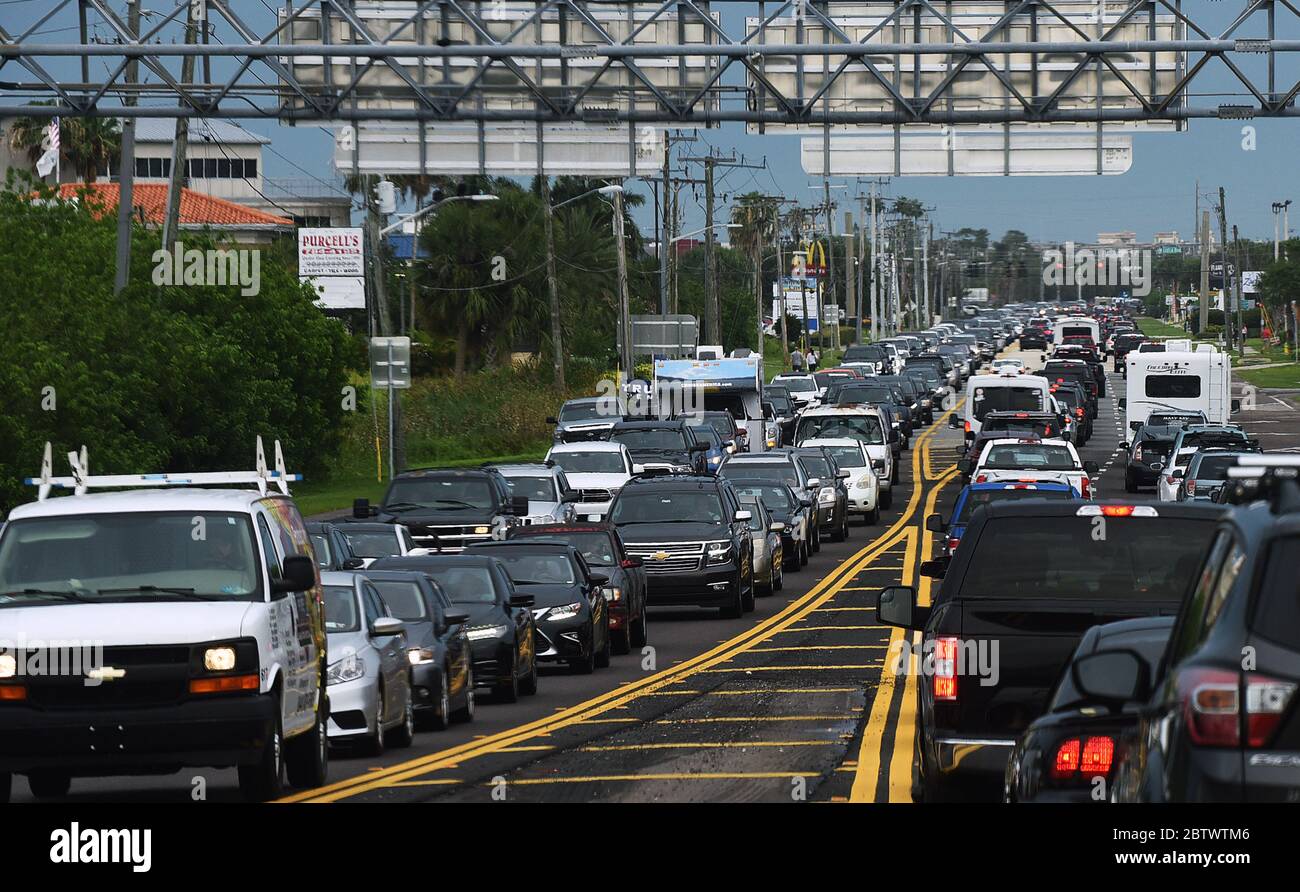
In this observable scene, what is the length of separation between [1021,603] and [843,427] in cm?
4132

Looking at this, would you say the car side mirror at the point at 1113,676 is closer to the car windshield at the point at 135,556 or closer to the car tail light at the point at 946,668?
the car tail light at the point at 946,668

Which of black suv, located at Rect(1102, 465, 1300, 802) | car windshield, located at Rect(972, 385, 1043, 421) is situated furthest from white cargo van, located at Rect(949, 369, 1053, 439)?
black suv, located at Rect(1102, 465, 1300, 802)

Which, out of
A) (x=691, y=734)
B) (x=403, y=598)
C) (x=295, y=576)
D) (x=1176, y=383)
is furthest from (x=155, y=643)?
(x=1176, y=383)

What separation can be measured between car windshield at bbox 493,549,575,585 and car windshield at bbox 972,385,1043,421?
1302 inches

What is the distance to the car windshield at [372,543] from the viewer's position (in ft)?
93.8

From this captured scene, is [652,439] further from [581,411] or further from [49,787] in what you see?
[49,787]

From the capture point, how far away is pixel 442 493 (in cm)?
3388

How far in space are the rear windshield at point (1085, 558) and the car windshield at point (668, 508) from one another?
63.4 feet

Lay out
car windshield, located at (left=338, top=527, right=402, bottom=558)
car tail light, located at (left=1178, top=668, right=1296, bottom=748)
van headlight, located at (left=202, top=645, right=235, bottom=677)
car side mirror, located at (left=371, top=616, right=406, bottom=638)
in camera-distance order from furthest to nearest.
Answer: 1. car windshield, located at (left=338, top=527, right=402, bottom=558)
2. car side mirror, located at (left=371, top=616, right=406, bottom=638)
3. van headlight, located at (left=202, top=645, right=235, bottom=677)
4. car tail light, located at (left=1178, top=668, right=1296, bottom=748)

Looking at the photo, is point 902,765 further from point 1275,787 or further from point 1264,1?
point 1264,1

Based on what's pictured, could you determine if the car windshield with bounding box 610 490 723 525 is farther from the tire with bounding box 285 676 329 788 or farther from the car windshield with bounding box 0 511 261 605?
the car windshield with bounding box 0 511 261 605

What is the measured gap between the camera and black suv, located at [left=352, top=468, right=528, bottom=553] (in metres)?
Answer: 32.9

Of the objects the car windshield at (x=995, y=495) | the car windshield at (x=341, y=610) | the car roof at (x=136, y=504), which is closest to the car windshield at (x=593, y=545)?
the car windshield at (x=995, y=495)
